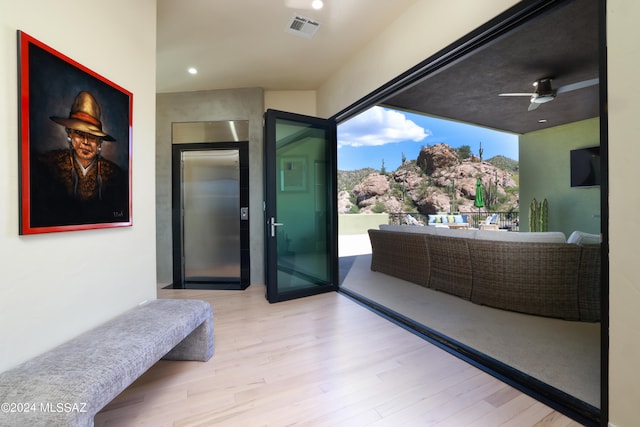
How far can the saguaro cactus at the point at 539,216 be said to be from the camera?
6.23 m

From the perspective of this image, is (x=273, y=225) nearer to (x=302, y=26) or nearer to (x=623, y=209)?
(x=302, y=26)

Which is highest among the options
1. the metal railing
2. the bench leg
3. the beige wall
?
the beige wall

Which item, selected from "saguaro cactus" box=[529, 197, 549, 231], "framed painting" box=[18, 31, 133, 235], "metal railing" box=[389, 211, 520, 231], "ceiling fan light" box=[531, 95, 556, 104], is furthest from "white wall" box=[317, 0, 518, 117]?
"metal railing" box=[389, 211, 520, 231]

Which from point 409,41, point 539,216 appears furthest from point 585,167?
point 409,41

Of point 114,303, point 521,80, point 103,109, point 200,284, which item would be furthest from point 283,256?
point 521,80

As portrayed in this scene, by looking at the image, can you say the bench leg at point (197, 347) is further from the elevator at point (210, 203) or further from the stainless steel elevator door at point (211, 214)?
the stainless steel elevator door at point (211, 214)

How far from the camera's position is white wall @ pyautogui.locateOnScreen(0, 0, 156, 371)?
1200mm

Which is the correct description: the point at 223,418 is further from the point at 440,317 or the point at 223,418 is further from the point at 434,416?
the point at 440,317

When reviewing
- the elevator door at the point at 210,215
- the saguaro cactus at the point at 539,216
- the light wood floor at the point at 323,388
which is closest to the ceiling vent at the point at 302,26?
the elevator door at the point at 210,215

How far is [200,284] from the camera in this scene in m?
4.04

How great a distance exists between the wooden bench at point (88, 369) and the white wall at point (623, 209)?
2.21 metres

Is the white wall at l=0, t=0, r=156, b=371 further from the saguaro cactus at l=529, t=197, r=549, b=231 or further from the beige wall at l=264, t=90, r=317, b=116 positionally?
the saguaro cactus at l=529, t=197, r=549, b=231

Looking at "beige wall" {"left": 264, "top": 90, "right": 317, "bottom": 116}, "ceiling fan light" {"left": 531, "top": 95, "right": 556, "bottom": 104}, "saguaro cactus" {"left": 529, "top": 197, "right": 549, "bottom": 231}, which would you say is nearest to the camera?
"ceiling fan light" {"left": 531, "top": 95, "right": 556, "bottom": 104}

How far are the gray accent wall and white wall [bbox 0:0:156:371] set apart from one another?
1894mm
